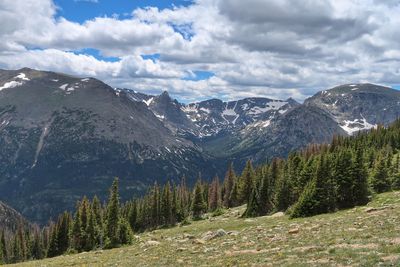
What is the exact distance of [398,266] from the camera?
23094 millimetres

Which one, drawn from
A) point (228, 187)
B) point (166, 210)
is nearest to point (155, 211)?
point (166, 210)

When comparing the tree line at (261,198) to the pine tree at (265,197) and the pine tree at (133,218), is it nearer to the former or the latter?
the pine tree at (265,197)

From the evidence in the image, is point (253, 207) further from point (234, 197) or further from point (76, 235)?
point (234, 197)

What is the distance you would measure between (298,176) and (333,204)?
22.2 m

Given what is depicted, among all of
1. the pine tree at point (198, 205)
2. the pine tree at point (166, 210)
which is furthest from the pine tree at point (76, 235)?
the pine tree at point (198, 205)

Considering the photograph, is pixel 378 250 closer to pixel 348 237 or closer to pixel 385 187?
pixel 348 237

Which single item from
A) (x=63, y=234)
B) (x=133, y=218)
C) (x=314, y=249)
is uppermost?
(x=314, y=249)

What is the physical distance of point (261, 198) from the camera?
102m

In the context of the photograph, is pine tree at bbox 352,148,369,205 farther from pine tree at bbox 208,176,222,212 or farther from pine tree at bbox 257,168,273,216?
pine tree at bbox 208,176,222,212

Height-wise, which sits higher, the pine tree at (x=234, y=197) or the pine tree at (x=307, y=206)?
the pine tree at (x=307, y=206)

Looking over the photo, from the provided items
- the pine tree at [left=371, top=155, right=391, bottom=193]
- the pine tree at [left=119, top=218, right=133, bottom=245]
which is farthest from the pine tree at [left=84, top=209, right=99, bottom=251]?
the pine tree at [left=371, top=155, right=391, bottom=193]

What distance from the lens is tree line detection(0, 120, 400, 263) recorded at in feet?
254

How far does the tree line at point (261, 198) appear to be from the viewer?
77.4 m

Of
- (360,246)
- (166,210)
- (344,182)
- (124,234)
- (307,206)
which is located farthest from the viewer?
(166,210)
